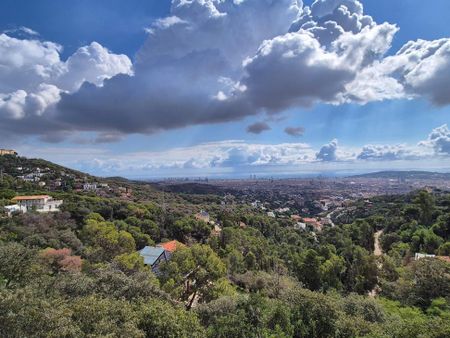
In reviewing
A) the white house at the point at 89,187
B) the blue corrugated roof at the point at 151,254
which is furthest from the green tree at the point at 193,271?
the white house at the point at 89,187

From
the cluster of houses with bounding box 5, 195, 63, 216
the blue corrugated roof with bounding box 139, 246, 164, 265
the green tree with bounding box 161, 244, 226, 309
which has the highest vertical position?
the cluster of houses with bounding box 5, 195, 63, 216

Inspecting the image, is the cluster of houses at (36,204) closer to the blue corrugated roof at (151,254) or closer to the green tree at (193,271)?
the blue corrugated roof at (151,254)

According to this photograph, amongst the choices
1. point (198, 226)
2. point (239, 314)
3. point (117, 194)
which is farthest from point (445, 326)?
point (117, 194)

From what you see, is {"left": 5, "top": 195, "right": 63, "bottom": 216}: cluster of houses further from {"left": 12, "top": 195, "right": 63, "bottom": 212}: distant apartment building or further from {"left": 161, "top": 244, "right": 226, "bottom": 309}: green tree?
{"left": 161, "top": 244, "right": 226, "bottom": 309}: green tree

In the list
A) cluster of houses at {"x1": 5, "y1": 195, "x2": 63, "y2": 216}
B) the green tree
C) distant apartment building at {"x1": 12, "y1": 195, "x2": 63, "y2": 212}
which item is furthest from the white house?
the green tree

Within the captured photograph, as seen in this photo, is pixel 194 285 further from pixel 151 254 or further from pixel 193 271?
pixel 151 254

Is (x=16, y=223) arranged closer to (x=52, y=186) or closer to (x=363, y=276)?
(x=363, y=276)
